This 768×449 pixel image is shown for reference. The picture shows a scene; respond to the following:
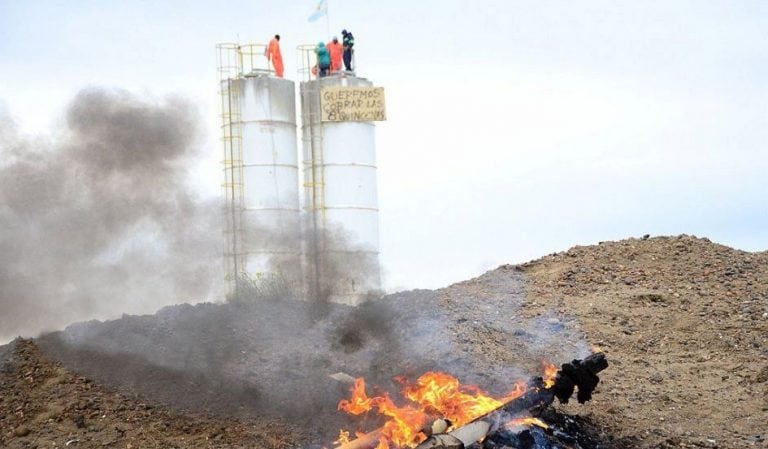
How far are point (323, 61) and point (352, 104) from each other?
1652 mm

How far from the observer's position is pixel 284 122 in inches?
1156

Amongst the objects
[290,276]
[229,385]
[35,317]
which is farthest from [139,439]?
[290,276]

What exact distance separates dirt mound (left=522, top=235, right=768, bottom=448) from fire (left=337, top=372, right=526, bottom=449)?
2.19m

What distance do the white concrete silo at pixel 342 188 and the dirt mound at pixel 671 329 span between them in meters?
5.09

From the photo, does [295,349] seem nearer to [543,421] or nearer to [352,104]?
[543,421]

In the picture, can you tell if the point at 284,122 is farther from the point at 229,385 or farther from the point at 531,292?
the point at 229,385

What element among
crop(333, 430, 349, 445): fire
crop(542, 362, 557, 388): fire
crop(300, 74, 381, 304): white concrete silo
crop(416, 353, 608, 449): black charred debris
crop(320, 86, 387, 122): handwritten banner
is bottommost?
crop(333, 430, 349, 445): fire

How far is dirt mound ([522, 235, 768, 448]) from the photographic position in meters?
17.2

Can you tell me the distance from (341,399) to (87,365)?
5.23 meters

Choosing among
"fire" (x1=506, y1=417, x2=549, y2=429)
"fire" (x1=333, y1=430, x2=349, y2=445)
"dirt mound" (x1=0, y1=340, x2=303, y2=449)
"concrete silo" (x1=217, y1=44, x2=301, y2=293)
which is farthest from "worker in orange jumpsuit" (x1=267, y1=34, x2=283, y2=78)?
"fire" (x1=506, y1=417, x2=549, y2=429)

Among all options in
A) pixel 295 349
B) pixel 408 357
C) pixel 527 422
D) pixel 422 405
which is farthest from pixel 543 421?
pixel 295 349

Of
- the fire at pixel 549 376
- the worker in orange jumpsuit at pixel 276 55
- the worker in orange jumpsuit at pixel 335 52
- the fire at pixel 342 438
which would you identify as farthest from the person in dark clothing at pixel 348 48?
the fire at pixel 342 438

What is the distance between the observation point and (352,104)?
30062 millimetres

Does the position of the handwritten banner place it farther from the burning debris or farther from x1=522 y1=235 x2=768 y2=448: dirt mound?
the burning debris
